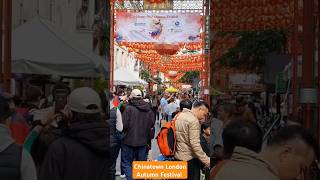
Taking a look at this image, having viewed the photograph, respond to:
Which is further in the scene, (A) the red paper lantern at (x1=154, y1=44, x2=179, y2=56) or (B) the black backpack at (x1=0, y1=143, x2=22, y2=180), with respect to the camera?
(A) the red paper lantern at (x1=154, y1=44, x2=179, y2=56)

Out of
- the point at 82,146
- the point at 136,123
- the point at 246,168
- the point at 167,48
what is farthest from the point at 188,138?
the point at 167,48

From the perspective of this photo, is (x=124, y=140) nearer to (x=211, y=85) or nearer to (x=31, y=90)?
(x=211, y=85)

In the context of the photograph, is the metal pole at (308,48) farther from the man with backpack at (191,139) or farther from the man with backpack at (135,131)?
the man with backpack at (135,131)

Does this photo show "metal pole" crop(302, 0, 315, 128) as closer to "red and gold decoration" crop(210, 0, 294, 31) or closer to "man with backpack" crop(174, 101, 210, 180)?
"red and gold decoration" crop(210, 0, 294, 31)

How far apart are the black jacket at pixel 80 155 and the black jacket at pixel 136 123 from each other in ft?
17.0

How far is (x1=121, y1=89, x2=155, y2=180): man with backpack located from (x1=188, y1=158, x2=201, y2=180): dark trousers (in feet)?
5.58

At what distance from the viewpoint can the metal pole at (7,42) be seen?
4.82 ft

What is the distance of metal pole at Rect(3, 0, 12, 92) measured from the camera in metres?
1.47

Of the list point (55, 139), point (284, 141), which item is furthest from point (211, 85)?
point (55, 139)

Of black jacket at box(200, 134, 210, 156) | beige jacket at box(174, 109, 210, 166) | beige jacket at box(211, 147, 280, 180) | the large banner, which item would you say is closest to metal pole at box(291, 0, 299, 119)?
beige jacket at box(211, 147, 280, 180)

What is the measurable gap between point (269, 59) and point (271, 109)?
0.79ft

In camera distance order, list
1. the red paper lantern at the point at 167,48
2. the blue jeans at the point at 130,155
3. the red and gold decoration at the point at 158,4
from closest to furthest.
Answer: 1. the blue jeans at the point at 130,155
2. the red and gold decoration at the point at 158,4
3. the red paper lantern at the point at 167,48

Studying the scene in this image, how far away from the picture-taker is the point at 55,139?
1540 mm

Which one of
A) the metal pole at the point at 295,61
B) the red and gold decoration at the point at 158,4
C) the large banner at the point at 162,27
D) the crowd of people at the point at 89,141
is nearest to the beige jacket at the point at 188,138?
the crowd of people at the point at 89,141
